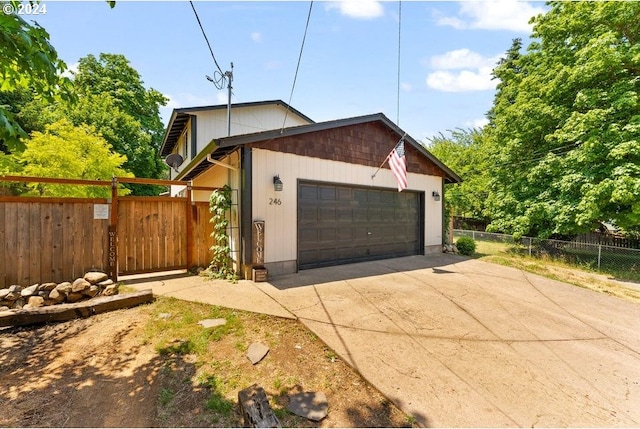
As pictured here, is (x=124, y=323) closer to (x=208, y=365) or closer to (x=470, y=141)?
(x=208, y=365)

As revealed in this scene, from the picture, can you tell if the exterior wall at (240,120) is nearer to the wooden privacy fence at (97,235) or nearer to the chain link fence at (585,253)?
the wooden privacy fence at (97,235)

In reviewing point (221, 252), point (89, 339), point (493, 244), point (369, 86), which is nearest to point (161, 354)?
point (89, 339)

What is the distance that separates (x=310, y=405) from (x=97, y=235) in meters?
5.37

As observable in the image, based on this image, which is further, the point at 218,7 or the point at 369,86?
the point at 369,86

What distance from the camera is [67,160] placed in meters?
8.84

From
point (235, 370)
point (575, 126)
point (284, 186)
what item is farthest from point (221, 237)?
point (575, 126)

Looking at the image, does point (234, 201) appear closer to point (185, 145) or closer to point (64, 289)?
point (64, 289)

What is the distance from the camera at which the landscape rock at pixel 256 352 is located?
2887 millimetres

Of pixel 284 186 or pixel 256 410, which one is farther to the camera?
pixel 284 186

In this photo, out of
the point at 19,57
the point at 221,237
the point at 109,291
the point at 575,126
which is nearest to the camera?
the point at 19,57

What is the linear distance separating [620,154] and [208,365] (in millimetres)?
11366

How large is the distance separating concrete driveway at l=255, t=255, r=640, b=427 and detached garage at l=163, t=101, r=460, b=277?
1052 millimetres

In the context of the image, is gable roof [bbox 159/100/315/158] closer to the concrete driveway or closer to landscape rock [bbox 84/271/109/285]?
landscape rock [bbox 84/271/109/285]

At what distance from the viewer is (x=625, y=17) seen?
8.11 m
